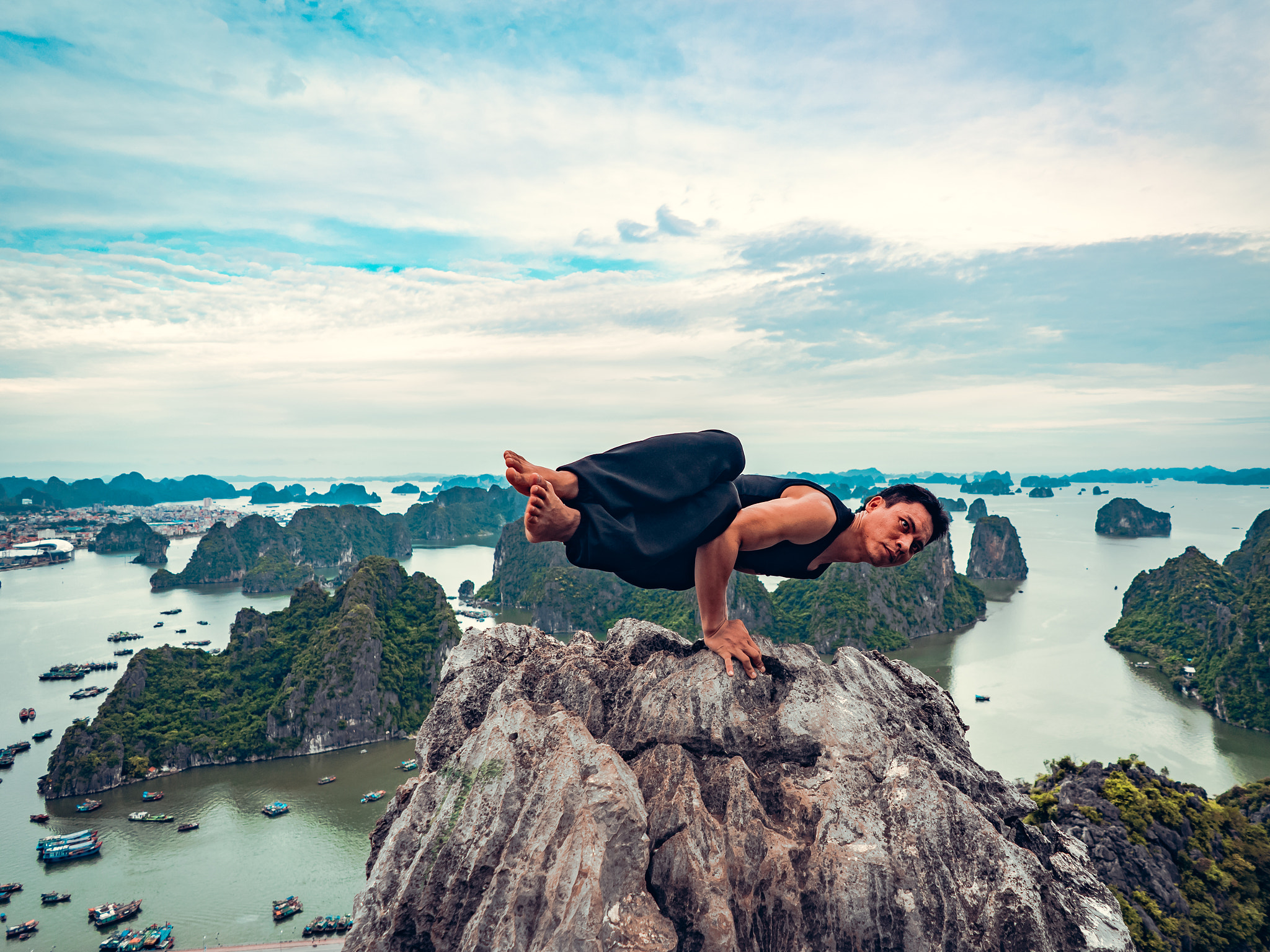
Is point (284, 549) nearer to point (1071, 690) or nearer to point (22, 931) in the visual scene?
point (22, 931)

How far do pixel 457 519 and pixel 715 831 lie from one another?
112 m

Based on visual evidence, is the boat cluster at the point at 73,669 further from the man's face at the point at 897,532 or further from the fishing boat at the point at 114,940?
the man's face at the point at 897,532

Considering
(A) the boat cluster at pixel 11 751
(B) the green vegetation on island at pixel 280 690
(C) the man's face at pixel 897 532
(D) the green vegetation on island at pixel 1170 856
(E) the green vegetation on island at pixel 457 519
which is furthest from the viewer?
(E) the green vegetation on island at pixel 457 519

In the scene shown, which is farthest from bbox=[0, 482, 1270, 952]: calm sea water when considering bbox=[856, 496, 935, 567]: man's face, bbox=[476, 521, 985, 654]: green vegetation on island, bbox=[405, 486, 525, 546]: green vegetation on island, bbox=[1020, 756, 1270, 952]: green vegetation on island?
bbox=[405, 486, 525, 546]: green vegetation on island

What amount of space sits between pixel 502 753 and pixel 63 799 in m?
32.5

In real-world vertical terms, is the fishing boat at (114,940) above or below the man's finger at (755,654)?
below

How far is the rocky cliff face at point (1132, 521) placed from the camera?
100062 millimetres

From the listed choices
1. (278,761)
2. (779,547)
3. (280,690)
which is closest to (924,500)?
(779,547)

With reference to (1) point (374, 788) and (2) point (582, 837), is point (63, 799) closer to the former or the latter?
(1) point (374, 788)

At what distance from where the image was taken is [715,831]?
5.14m

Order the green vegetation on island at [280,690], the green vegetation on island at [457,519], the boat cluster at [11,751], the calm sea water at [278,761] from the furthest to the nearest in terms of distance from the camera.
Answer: the green vegetation on island at [457,519], the boat cluster at [11,751], the green vegetation on island at [280,690], the calm sea water at [278,761]

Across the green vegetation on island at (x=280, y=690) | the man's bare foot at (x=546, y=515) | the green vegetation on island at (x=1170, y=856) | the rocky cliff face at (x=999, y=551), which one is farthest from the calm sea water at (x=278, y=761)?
→ the man's bare foot at (x=546, y=515)

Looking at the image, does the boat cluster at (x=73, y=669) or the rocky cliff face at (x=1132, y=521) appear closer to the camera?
the boat cluster at (x=73, y=669)

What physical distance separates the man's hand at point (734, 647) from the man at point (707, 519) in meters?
0.65
